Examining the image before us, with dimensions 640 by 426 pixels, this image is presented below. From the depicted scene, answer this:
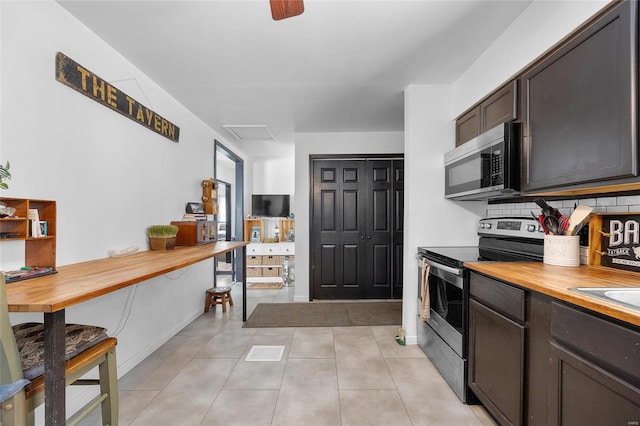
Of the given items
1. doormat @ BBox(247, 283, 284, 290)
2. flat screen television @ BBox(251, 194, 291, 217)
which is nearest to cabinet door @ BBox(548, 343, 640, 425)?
doormat @ BBox(247, 283, 284, 290)

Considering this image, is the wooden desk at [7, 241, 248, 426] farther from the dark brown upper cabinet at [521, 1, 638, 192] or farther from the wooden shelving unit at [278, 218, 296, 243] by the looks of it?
the wooden shelving unit at [278, 218, 296, 243]

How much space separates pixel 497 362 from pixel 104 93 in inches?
118

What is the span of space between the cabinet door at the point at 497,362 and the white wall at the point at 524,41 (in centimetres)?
149

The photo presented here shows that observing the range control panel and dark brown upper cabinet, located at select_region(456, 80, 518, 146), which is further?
the range control panel

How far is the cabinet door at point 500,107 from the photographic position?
1.86 m

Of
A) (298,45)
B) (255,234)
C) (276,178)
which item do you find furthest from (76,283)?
(276,178)

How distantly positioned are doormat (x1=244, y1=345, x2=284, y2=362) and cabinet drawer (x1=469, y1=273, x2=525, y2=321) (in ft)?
5.51

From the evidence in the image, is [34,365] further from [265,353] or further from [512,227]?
[512,227]

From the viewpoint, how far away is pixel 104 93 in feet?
6.70

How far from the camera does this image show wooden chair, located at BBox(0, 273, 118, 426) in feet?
3.24

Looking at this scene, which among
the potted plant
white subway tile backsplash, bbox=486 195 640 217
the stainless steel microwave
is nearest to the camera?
white subway tile backsplash, bbox=486 195 640 217

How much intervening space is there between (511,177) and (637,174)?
2.33ft

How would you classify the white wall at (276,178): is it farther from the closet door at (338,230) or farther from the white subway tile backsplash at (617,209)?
the white subway tile backsplash at (617,209)

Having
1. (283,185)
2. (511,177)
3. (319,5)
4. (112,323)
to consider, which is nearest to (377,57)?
(319,5)
